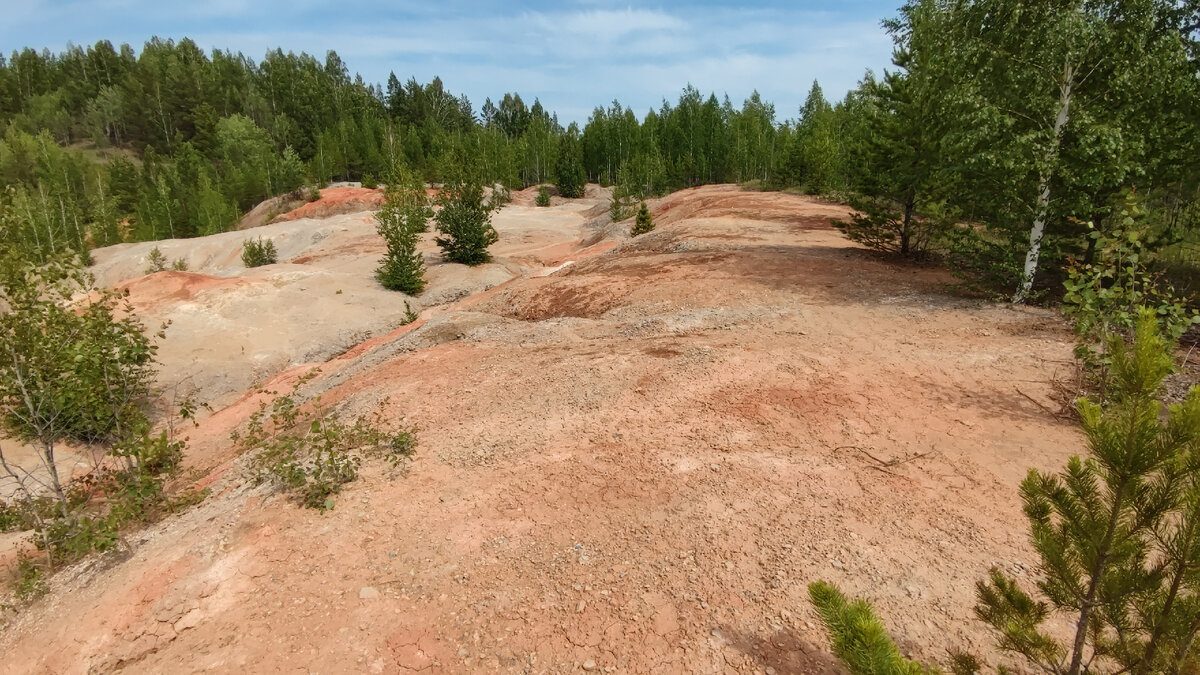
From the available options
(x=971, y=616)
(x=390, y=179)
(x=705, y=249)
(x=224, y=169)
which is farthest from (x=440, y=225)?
(x=224, y=169)

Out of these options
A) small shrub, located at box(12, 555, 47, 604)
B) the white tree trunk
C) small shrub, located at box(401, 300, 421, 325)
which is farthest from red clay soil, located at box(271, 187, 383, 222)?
the white tree trunk

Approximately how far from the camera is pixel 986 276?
10180 millimetres

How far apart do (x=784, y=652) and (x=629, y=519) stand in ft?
5.06

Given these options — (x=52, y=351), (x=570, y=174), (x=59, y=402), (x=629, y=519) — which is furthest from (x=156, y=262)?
(x=570, y=174)

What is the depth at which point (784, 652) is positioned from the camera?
3.38 m

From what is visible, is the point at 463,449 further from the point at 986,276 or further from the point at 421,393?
the point at 986,276

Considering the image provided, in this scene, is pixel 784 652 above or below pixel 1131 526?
below

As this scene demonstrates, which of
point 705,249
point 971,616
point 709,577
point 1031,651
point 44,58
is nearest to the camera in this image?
point 1031,651

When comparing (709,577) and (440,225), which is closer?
(709,577)

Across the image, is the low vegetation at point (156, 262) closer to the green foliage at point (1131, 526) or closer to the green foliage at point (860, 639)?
the green foliage at point (860, 639)

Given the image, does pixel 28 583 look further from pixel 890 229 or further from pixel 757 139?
pixel 757 139

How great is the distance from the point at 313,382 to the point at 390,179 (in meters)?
11.6

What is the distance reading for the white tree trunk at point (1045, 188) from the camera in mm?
8922

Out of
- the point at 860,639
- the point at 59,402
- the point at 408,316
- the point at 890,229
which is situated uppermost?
the point at 890,229
